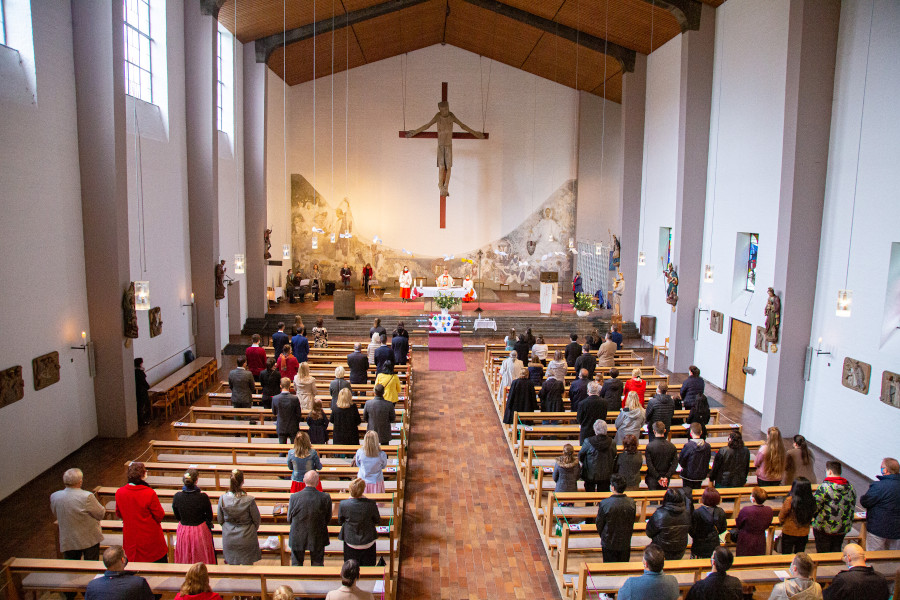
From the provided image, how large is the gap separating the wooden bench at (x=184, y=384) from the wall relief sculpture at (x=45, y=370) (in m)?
2.19

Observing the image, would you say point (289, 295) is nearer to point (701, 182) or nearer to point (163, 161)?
point (163, 161)

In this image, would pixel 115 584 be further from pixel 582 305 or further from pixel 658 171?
pixel 658 171

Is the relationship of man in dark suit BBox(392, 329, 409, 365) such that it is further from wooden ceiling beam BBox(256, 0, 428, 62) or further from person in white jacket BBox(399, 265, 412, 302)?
wooden ceiling beam BBox(256, 0, 428, 62)

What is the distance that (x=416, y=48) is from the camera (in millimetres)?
24031

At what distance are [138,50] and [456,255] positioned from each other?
1470 centimetres

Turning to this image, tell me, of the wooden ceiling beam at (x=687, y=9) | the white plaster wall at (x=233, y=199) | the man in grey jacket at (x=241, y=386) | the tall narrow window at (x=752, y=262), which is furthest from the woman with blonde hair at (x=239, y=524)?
the wooden ceiling beam at (x=687, y=9)

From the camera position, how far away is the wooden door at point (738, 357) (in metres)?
13.3

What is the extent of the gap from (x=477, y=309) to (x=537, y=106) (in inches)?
356

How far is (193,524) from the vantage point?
5.38m

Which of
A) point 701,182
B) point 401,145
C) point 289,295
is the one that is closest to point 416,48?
point 401,145

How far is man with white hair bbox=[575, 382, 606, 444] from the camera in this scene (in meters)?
8.22

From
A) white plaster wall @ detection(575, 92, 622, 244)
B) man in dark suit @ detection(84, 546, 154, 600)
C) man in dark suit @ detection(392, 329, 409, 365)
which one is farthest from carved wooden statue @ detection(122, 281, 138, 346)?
white plaster wall @ detection(575, 92, 622, 244)

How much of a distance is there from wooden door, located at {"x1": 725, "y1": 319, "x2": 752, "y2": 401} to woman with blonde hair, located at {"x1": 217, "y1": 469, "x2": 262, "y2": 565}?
10960mm

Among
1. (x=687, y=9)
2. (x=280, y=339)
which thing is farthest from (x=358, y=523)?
(x=687, y=9)
